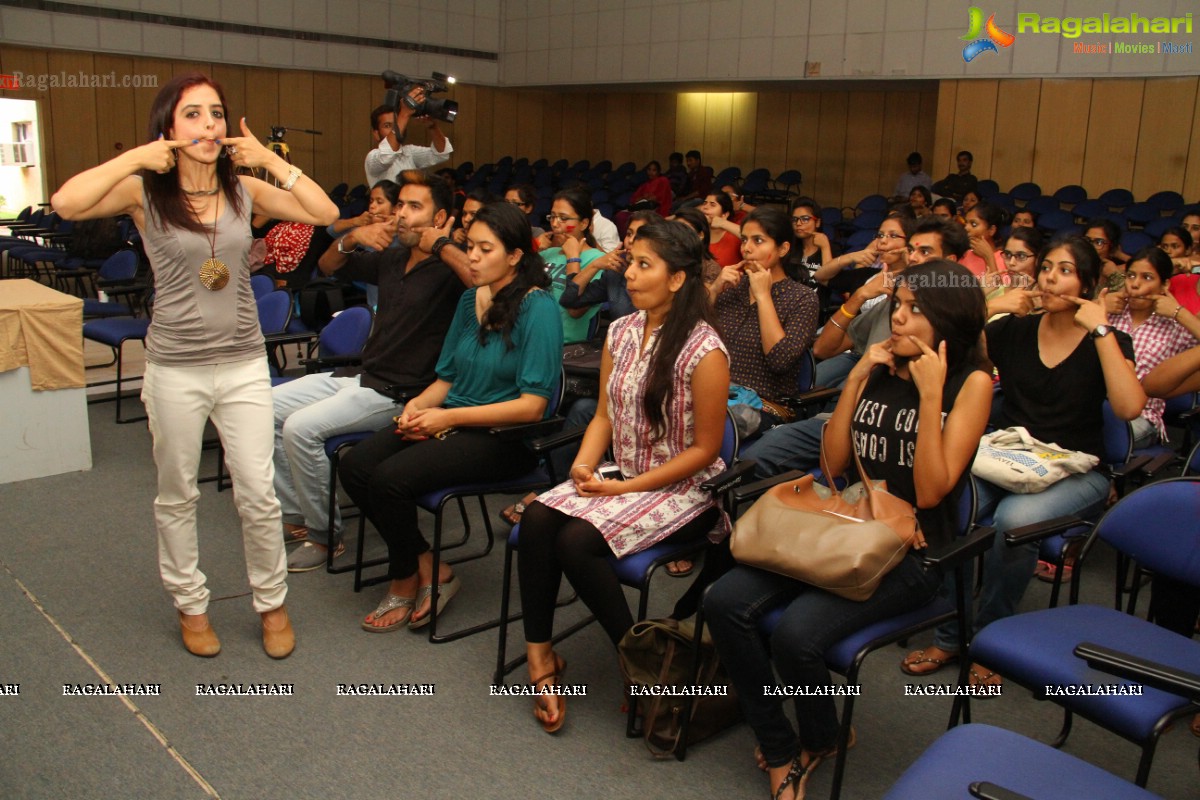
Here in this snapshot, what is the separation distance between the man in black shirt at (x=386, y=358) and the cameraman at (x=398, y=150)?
231cm

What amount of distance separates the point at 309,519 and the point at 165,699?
0.97 metres

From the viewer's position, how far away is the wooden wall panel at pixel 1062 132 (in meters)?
10.1

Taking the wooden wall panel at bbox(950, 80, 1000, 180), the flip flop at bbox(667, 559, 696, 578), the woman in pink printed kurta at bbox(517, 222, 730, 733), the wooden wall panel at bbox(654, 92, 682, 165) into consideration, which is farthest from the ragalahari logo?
the woman in pink printed kurta at bbox(517, 222, 730, 733)

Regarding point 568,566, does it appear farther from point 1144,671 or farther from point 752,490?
point 1144,671

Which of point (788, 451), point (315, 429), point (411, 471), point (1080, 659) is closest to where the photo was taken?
point (1080, 659)

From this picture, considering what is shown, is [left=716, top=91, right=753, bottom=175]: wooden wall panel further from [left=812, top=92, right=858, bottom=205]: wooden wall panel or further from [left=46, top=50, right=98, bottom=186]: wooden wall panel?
[left=46, top=50, right=98, bottom=186]: wooden wall panel

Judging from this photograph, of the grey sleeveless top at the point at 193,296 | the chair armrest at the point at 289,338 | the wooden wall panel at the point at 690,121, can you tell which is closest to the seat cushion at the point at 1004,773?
the grey sleeveless top at the point at 193,296

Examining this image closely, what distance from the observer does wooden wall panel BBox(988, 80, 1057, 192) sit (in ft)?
33.6

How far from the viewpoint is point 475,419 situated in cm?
296

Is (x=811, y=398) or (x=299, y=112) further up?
(x=299, y=112)

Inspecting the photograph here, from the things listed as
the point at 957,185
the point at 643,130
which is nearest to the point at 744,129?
the point at 643,130

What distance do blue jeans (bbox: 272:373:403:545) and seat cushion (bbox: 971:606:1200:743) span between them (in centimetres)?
211

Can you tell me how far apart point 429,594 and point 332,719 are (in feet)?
1.98

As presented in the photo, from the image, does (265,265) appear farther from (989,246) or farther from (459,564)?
(989,246)
